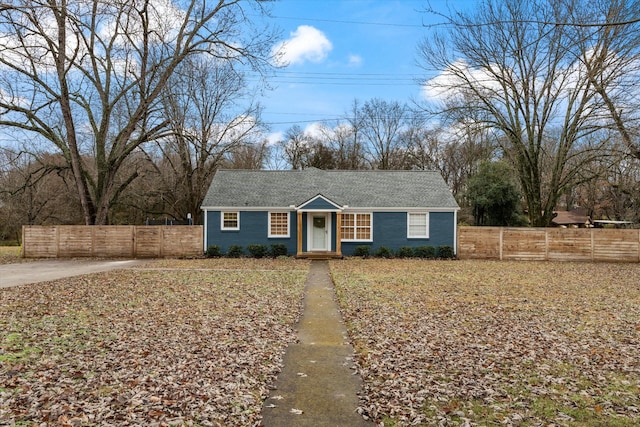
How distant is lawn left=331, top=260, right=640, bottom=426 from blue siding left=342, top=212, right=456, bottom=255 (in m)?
8.39

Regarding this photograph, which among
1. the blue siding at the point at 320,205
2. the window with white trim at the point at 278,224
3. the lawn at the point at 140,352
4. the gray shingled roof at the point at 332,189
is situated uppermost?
the gray shingled roof at the point at 332,189

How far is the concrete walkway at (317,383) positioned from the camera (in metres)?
3.83

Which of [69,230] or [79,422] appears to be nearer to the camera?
[79,422]

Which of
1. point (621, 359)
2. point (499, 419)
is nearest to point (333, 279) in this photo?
point (621, 359)

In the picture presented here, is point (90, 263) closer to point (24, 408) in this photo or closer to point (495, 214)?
point (24, 408)

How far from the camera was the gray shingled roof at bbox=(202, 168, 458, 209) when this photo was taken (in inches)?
816

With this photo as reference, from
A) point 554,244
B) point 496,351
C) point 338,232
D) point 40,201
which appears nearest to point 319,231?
point 338,232

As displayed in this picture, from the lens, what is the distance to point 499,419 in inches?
148

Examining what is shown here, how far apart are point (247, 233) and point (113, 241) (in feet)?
22.5

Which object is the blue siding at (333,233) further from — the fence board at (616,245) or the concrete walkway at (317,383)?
the concrete walkway at (317,383)

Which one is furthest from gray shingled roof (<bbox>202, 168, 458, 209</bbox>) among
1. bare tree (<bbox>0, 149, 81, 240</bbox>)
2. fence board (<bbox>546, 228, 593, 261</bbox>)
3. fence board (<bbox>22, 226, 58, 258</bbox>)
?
bare tree (<bbox>0, 149, 81, 240</bbox>)

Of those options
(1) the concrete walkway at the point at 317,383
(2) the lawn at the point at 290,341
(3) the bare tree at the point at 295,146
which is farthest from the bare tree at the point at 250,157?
(1) the concrete walkway at the point at 317,383

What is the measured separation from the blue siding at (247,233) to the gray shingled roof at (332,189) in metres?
0.75

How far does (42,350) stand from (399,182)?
64.0ft
